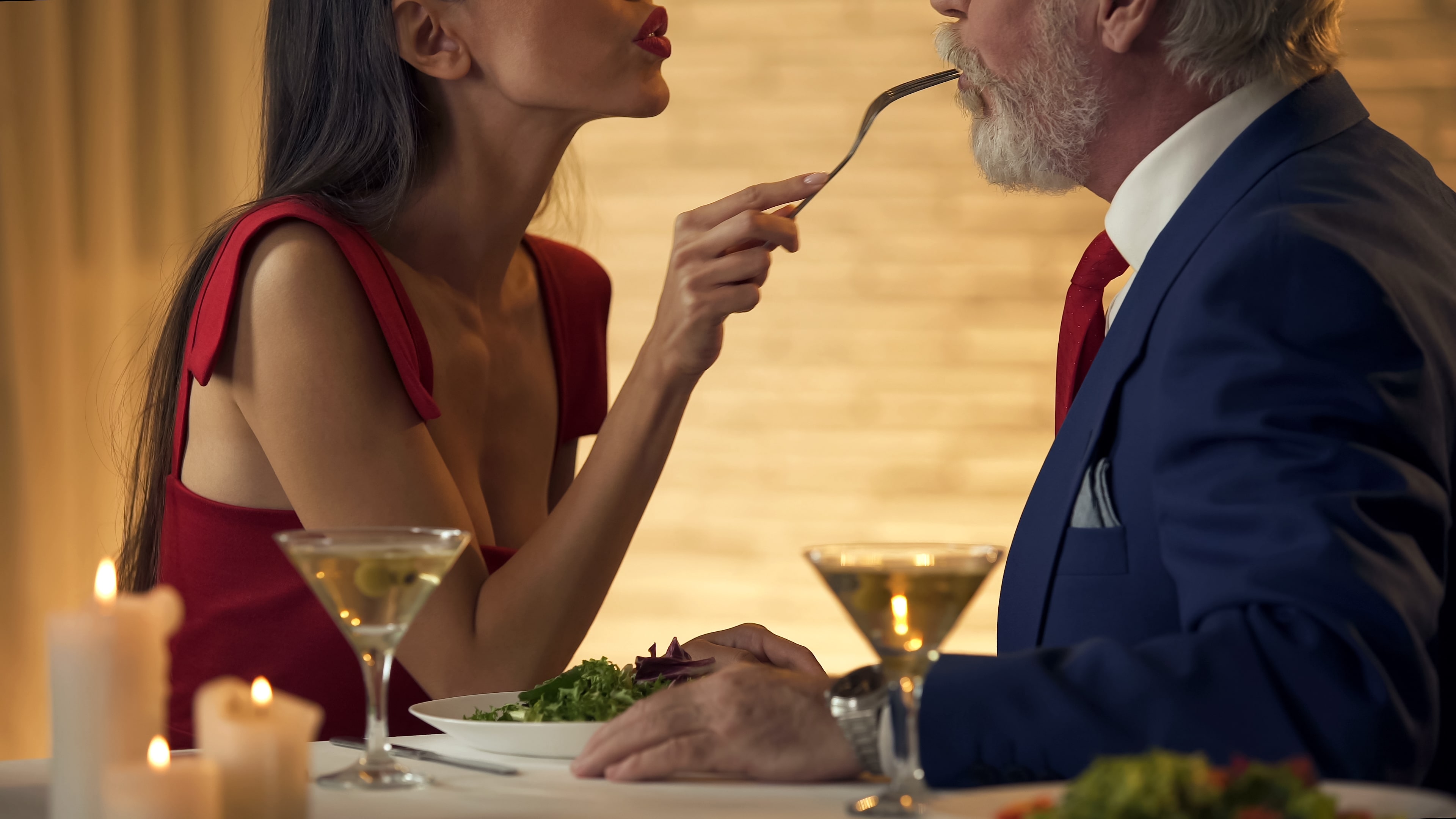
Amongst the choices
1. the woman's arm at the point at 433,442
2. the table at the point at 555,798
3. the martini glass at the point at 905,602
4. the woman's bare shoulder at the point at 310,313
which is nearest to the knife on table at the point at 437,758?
the table at the point at 555,798

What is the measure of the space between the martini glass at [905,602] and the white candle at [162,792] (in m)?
0.35

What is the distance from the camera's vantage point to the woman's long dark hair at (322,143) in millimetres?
1674

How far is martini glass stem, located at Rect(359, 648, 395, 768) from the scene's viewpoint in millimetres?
908

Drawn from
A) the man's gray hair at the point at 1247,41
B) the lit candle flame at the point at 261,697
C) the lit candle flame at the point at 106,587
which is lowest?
the lit candle flame at the point at 261,697

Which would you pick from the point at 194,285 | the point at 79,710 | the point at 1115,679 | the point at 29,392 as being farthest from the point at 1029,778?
the point at 29,392

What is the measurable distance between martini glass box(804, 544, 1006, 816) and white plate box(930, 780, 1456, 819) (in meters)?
0.07

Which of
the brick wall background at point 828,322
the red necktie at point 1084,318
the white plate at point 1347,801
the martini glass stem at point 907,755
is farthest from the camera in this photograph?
the brick wall background at point 828,322

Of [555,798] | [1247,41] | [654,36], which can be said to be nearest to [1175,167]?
[1247,41]

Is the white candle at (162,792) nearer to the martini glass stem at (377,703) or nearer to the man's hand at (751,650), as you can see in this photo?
the martini glass stem at (377,703)

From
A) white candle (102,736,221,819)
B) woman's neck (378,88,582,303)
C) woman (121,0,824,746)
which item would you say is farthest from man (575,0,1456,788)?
woman's neck (378,88,582,303)

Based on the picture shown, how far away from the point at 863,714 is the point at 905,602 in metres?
0.17

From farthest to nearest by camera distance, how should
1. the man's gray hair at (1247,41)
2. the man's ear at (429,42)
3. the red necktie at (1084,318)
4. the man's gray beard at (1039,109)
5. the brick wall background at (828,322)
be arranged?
1. the brick wall background at (828,322)
2. the man's ear at (429,42)
3. the red necktie at (1084,318)
4. the man's gray beard at (1039,109)
5. the man's gray hair at (1247,41)

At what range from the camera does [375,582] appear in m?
0.88

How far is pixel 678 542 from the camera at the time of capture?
349 centimetres
